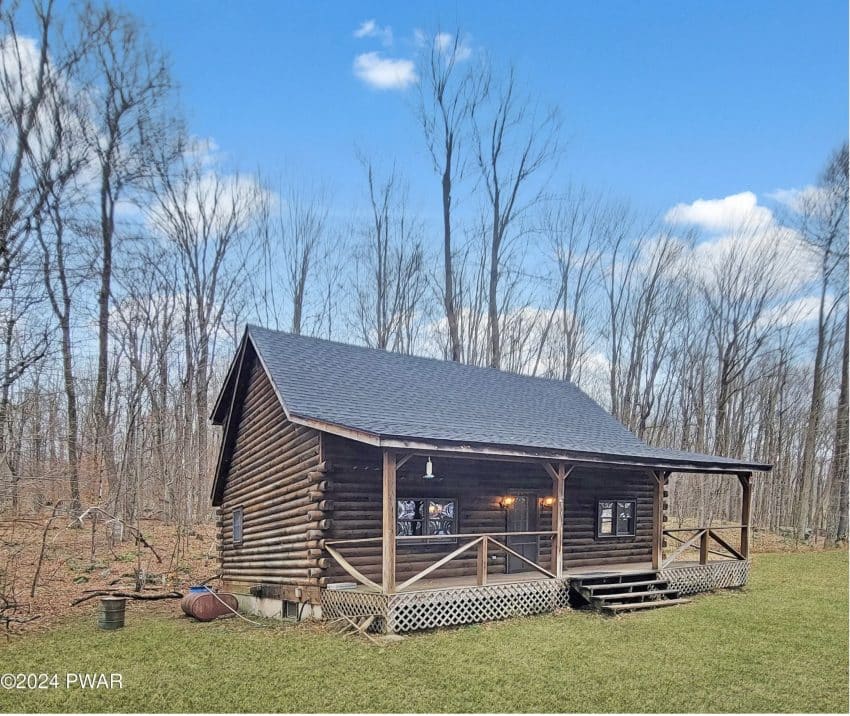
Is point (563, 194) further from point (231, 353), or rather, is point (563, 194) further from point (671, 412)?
point (231, 353)

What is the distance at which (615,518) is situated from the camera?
16797 mm

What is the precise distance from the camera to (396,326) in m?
31.7

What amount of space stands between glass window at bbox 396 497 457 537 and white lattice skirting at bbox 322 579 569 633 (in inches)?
75.4

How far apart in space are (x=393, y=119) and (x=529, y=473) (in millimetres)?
21753

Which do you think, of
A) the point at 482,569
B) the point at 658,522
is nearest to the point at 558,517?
the point at 482,569

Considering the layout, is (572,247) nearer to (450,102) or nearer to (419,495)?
(450,102)

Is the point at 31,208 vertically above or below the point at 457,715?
above

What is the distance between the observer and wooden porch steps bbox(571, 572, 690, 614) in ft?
41.6

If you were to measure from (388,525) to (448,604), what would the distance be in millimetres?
1849

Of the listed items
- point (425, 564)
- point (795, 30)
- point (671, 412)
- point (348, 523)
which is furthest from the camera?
point (671, 412)

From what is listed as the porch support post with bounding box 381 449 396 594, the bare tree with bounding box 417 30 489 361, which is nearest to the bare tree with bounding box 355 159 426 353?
the bare tree with bounding box 417 30 489 361

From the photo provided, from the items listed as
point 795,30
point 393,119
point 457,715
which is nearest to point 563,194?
point 393,119

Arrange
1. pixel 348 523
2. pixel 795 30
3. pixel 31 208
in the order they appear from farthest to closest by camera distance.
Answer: pixel 31 208 → pixel 795 30 → pixel 348 523

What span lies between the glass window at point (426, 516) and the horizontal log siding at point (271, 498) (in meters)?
1.83
